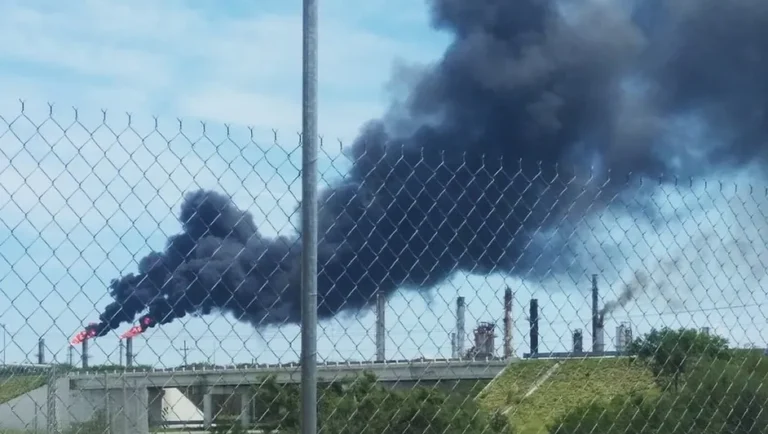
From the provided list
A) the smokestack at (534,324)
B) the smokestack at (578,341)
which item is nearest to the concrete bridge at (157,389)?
the smokestack at (534,324)

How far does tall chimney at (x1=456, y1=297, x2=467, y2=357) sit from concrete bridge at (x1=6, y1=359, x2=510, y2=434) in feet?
0.68

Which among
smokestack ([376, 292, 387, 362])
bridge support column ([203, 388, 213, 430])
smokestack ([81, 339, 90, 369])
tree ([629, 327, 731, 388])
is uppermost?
tree ([629, 327, 731, 388])

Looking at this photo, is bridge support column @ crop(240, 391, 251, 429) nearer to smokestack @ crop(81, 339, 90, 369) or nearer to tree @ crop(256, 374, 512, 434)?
tree @ crop(256, 374, 512, 434)

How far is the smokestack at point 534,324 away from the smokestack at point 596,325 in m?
0.21

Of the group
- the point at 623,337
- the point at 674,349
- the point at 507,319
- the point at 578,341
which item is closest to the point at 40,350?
the point at 507,319

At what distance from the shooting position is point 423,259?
3.68m

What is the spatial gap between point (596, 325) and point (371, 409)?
931 millimetres

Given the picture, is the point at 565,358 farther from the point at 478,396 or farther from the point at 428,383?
the point at 428,383

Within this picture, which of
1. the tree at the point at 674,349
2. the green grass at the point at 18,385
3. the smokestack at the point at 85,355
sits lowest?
the green grass at the point at 18,385

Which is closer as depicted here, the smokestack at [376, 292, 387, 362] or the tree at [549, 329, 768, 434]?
the smokestack at [376, 292, 387, 362]

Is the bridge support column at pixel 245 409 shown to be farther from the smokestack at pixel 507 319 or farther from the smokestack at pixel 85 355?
the smokestack at pixel 507 319

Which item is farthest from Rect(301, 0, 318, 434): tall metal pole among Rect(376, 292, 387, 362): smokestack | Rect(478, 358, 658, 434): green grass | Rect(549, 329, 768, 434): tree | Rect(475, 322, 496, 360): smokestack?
Rect(549, 329, 768, 434): tree

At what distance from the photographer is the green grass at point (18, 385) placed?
10.5 feet

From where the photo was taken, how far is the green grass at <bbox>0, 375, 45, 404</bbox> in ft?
10.5
